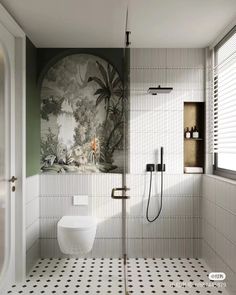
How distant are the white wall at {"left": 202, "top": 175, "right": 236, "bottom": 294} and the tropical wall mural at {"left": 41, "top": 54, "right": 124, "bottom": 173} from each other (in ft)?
3.29

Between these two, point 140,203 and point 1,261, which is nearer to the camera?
point 1,261

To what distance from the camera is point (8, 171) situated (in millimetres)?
2270

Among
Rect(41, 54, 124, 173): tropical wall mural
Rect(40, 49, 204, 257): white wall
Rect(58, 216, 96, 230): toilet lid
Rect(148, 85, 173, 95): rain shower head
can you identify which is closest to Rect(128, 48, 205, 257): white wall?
Rect(40, 49, 204, 257): white wall

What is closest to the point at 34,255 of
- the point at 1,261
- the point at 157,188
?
the point at 1,261

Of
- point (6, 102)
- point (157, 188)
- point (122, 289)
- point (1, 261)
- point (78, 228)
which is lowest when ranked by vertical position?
point (122, 289)

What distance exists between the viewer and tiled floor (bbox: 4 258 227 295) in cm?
→ 218

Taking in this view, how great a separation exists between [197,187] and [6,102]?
81.0 inches

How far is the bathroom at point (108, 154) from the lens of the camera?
2.38 meters

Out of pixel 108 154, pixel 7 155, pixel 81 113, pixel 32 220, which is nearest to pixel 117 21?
pixel 81 113

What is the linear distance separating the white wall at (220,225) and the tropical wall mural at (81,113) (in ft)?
3.29

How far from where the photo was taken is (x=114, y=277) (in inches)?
95.0

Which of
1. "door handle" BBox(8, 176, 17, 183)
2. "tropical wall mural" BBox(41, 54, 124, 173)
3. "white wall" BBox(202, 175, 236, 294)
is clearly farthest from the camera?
"tropical wall mural" BBox(41, 54, 124, 173)

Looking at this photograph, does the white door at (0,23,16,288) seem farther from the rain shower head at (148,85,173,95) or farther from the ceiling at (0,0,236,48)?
the rain shower head at (148,85,173,95)

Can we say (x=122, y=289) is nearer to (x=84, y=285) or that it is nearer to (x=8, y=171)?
(x=84, y=285)
